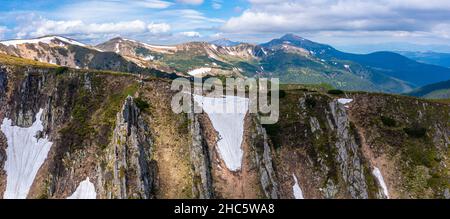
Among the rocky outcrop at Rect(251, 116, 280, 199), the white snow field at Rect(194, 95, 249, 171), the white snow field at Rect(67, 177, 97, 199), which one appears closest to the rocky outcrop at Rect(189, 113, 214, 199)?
the white snow field at Rect(194, 95, 249, 171)

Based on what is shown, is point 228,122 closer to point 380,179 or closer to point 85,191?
point 85,191

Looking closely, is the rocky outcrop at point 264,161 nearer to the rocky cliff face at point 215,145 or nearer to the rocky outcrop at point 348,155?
the rocky cliff face at point 215,145

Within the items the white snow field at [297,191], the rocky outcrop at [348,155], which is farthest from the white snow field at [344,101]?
the white snow field at [297,191]

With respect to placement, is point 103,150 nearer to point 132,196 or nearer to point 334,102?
point 132,196

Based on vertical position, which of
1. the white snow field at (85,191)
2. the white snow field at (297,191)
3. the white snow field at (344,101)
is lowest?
the white snow field at (297,191)

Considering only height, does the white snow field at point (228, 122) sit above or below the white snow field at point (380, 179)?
above
